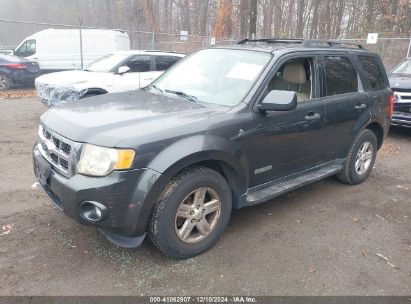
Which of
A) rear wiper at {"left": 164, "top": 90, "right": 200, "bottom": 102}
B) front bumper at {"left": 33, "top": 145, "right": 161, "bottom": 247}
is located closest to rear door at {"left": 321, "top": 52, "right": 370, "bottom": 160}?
rear wiper at {"left": 164, "top": 90, "right": 200, "bottom": 102}

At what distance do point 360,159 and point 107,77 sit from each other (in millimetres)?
5628

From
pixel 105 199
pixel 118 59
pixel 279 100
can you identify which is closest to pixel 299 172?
pixel 279 100

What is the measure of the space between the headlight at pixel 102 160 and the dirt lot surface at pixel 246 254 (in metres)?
0.89

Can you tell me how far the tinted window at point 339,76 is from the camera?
170 inches

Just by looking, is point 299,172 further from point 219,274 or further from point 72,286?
point 72,286

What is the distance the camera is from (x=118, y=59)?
8.77m

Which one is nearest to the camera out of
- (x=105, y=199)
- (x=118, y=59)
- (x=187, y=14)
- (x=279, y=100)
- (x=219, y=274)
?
(x=105, y=199)

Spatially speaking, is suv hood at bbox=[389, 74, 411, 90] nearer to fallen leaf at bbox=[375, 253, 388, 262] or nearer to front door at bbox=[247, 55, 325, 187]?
front door at bbox=[247, 55, 325, 187]

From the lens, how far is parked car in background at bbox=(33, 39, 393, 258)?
2793 millimetres

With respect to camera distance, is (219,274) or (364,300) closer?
(364,300)

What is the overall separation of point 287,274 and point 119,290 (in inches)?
53.7

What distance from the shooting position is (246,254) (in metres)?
3.38

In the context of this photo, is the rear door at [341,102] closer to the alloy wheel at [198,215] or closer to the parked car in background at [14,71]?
the alloy wheel at [198,215]

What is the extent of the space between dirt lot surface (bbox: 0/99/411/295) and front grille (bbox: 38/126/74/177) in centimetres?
80
